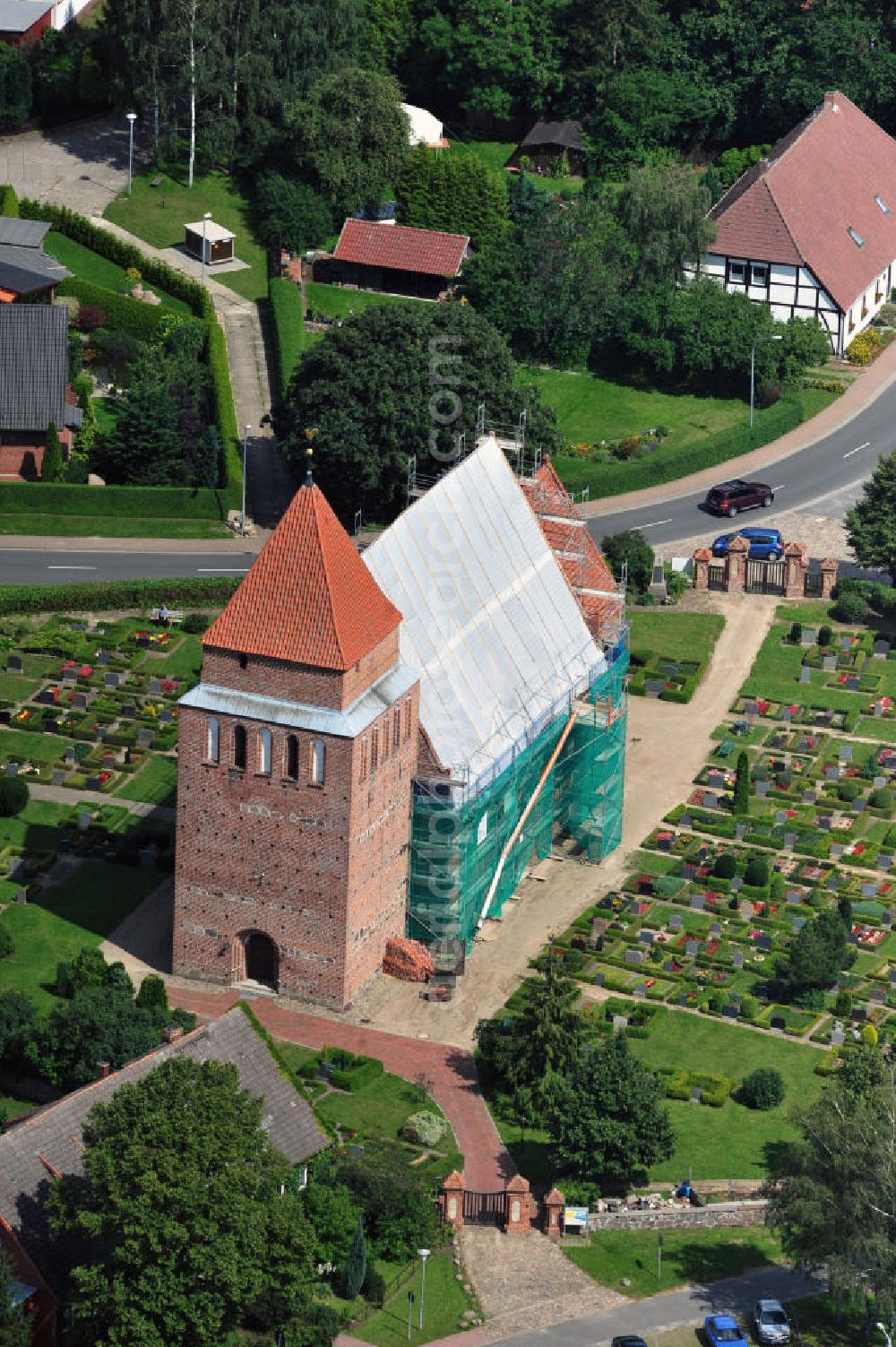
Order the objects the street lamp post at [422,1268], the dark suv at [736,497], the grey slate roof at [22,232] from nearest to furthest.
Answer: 1. the street lamp post at [422,1268]
2. the dark suv at [736,497]
3. the grey slate roof at [22,232]

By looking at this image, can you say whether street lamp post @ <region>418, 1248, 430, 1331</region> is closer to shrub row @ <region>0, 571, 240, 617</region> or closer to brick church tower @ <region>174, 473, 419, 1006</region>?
brick church tower @ <region>174, 473, 419, 1006</region>

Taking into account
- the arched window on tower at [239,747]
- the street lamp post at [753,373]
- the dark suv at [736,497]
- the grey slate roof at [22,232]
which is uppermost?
the grey slate roof at [22,232]

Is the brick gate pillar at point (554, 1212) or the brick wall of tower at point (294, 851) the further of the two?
the brick wall of tower at point (294, 851)

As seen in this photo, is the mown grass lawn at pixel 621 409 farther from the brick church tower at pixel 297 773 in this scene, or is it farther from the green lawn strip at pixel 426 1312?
the green lawn strip at pixel 426 1312

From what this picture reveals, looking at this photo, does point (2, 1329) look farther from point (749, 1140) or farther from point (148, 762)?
point (148, 762)

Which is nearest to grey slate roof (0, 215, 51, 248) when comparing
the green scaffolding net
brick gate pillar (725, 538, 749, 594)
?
brick gate pillar (725, 538, 749, 594)

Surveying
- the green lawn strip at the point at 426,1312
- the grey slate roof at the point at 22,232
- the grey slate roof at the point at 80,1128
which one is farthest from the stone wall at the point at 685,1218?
the grey slate roof at the point at 22,232
